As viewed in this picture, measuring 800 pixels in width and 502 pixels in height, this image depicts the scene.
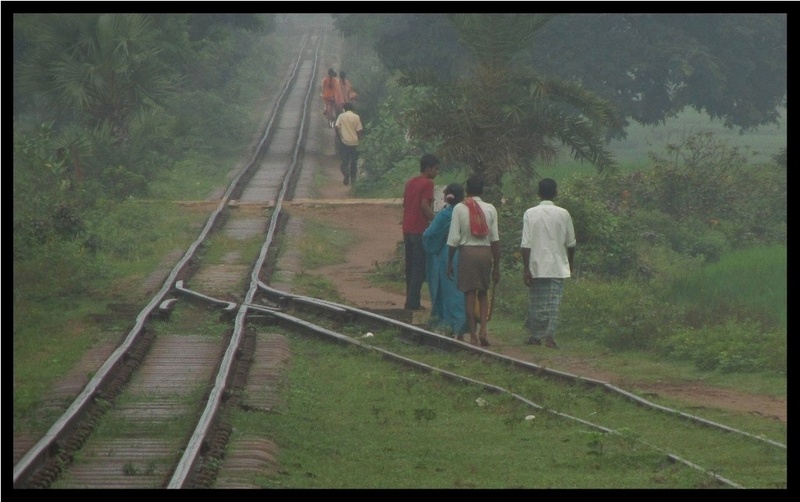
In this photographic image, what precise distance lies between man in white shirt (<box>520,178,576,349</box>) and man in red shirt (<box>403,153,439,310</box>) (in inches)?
58.8

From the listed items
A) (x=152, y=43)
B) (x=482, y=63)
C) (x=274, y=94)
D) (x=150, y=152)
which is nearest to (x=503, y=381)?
(x=152, y=43)

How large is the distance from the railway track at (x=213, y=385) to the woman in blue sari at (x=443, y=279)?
0.52m

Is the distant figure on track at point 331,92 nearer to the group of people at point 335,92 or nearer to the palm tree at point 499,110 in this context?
the group of people at point 335,92

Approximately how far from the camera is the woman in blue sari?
42.2 feet

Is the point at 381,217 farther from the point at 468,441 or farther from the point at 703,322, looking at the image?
the point at 468,441

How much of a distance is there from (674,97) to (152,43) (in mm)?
24827

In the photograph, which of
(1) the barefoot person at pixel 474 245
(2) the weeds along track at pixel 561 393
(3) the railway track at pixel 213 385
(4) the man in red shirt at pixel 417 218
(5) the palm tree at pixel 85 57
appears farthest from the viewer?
(4) the man in red shirt at pixel 417 218

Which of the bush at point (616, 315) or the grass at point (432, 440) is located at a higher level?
the bush at point (616, 315)

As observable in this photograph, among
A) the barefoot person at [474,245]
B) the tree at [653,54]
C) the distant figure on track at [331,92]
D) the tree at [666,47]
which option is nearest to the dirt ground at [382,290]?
the barefoot person at [474,245]

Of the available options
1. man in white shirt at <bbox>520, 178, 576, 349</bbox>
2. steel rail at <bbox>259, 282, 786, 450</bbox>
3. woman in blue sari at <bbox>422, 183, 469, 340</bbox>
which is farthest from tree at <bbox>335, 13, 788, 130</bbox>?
man in white shirt at <bbox>520, 178, 576, 349</bbox>

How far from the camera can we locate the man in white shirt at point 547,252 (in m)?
12.4

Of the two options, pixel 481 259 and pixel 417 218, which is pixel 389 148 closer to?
pixel 417 218

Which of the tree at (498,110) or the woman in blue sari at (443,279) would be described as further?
the tree at (498,110)

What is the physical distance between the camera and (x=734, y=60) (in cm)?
3491
